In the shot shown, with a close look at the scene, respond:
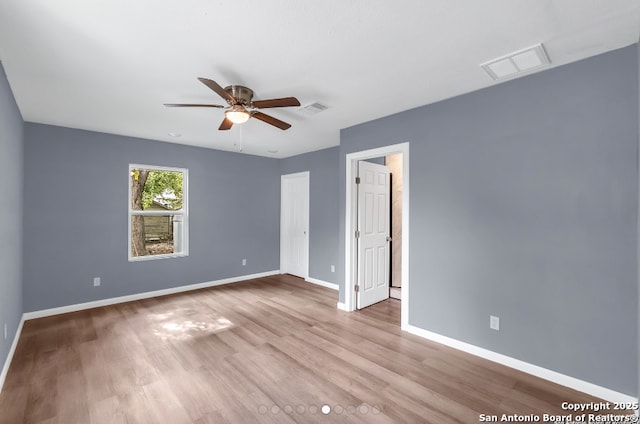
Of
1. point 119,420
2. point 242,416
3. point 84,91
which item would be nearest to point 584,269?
point 242,416

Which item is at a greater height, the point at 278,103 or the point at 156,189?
the point at 278,103

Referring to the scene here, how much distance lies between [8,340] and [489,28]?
4562 mm

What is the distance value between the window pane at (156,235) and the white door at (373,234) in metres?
3.21

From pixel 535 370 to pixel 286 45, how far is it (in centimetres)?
321

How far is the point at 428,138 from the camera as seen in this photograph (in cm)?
311

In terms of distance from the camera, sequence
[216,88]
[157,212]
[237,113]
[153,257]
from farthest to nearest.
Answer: [157,212], [153,257], [237,113], [216,88]

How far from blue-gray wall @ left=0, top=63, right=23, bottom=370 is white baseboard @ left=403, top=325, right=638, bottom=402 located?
3843 mm

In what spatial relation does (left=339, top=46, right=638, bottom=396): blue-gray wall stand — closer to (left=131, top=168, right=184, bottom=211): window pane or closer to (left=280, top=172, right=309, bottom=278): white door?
(left=280, top=172, right=309, bottom=278): white door

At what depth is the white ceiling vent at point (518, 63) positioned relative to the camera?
2.09 metres

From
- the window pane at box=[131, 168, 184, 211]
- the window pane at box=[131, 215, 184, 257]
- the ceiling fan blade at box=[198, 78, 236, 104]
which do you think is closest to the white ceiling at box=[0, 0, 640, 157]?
the ceiling fan blade at box=[198, 78, 236, 104]

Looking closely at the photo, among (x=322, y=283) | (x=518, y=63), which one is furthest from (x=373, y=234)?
(x=518, y=63)

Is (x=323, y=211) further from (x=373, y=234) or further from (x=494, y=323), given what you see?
(x=494, y=323)

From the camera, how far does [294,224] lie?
6.12 metres

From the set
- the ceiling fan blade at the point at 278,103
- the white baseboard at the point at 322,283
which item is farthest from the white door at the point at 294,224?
the ceiling fan blade at the point at 278,103
